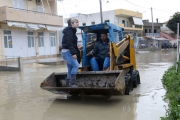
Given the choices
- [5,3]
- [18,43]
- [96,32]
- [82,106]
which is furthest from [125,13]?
[82,106]

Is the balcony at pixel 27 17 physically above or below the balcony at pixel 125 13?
below

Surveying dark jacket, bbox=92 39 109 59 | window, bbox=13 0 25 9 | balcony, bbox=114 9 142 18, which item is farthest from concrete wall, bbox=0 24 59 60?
balcony, bbox=114 9 142 18

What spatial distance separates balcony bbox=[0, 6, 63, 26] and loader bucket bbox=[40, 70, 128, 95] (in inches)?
577

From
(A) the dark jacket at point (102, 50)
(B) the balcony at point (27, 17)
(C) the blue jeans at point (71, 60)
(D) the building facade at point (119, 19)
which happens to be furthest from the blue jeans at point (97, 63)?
(D) the building facade at point (119, 19)

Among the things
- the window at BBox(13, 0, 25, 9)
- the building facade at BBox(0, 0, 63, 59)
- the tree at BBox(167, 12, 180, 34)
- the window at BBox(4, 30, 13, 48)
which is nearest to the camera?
the building facade at BBox(0, 0, 63, 59)

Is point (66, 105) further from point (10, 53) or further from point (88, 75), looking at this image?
point (10, 53)

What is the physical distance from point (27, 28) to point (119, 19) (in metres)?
27.6

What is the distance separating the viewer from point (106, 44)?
6.84 metres

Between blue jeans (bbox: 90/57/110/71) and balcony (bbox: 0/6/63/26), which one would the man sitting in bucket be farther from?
balcony (bbox: 0/6/63/26)

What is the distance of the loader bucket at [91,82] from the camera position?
17.9 feet

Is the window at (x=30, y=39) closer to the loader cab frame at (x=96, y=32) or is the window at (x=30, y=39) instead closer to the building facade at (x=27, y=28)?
the building facade at (x=27, y=28)

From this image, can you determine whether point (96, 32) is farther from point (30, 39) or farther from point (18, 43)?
point (30, 39)

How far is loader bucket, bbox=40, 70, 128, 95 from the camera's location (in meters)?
5.44

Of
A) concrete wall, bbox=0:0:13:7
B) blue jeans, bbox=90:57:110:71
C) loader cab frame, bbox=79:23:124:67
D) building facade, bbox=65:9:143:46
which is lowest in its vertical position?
blue jeans, bbox=90:57:110:71
